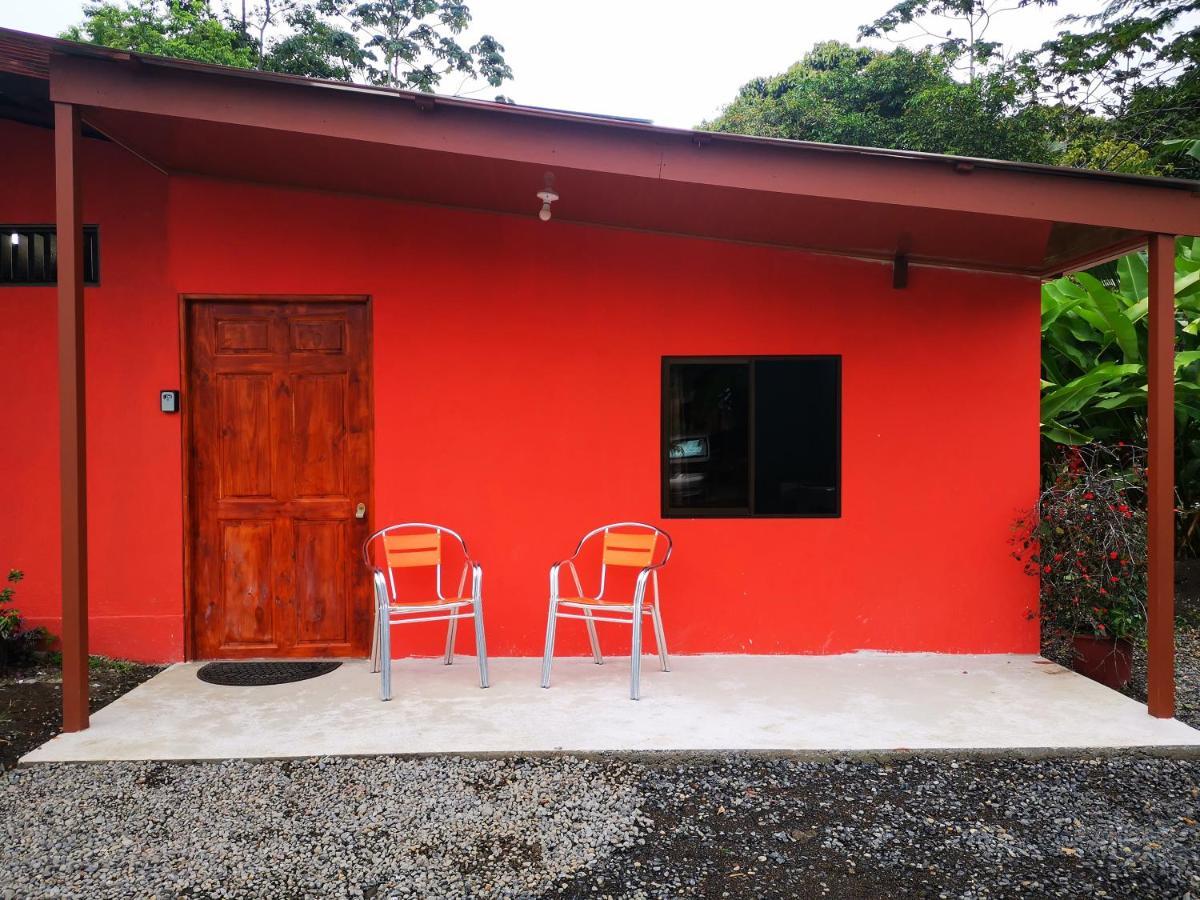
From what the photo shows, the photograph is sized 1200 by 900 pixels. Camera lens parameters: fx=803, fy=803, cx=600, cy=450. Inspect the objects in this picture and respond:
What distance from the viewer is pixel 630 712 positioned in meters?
3.89

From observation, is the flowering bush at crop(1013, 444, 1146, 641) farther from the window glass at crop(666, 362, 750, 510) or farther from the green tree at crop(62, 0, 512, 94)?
the green tree at crop(62, 0, 512, 94)

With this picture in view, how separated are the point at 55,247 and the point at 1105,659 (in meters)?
6.48

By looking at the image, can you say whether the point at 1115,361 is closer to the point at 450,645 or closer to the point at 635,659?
the point at 635,659

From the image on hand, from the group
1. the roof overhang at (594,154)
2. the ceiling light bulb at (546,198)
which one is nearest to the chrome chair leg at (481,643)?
the ceiling light bulb at (546,198)

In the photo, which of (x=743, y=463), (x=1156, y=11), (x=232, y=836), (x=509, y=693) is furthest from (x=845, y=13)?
(x=232, y=836)

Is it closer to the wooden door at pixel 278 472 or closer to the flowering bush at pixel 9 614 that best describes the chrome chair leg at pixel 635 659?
the wooden door at pixel 278 472

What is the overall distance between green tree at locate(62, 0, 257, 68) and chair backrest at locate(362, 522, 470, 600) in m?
15.3

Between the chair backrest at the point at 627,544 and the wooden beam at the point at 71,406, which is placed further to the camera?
the chair backrest at the point at 627,544

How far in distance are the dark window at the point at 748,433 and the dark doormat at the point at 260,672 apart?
2252mm

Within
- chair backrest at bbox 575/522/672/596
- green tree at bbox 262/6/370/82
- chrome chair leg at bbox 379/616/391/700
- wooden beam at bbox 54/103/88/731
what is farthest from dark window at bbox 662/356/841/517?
green tree at bbox 262/6/370/82

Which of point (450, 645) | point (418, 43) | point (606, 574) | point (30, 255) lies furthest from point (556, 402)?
point (418, 43)

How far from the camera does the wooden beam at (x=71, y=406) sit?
3520mm

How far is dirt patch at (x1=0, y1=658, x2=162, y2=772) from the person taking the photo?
3578mm

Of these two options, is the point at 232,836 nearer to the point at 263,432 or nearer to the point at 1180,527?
the point at 263,432
